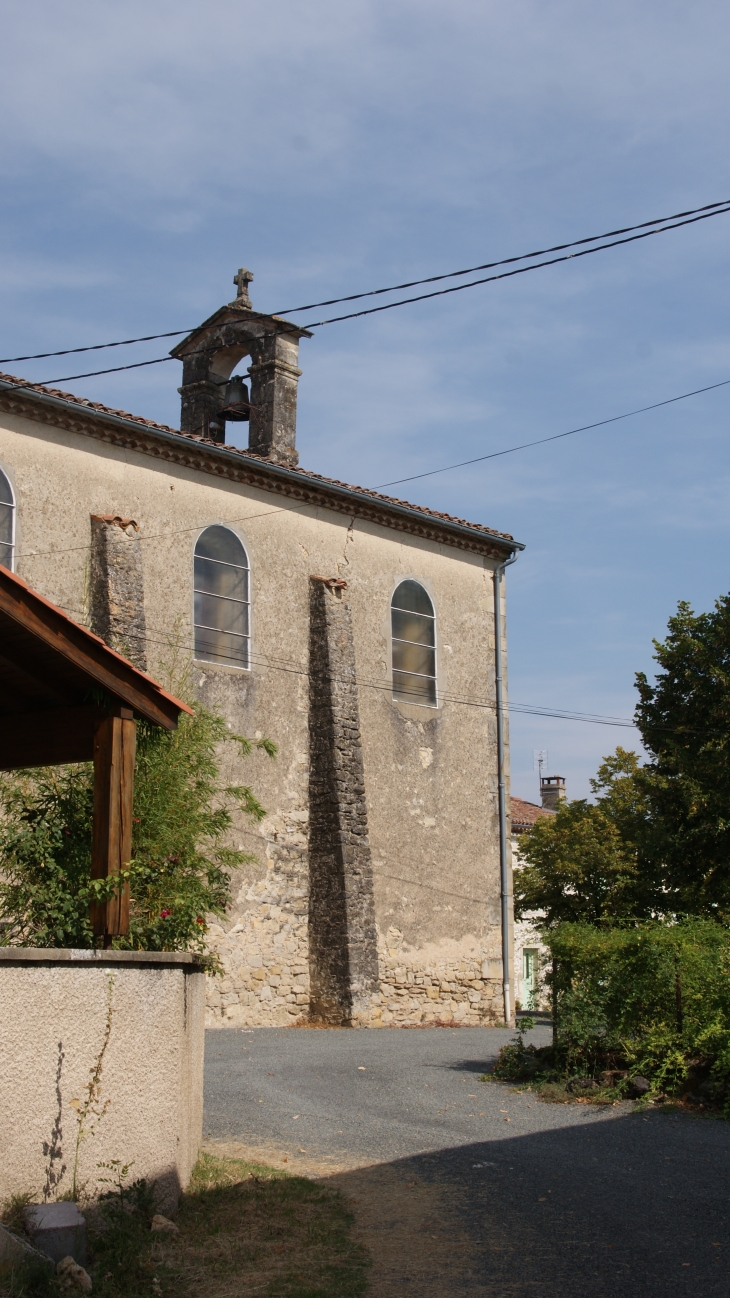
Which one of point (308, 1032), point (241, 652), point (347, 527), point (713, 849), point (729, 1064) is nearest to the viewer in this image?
point (729, 1064)

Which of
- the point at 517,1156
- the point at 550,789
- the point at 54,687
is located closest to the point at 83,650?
the point at 54,687

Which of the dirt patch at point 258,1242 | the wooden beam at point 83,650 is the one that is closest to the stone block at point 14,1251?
the dirt patch at point 258,1242

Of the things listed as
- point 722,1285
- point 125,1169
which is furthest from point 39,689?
point 722,1285

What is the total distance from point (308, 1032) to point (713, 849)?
9468 millimetres

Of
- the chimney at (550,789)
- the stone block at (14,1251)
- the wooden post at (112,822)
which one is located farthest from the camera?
the chimney at (550,789)

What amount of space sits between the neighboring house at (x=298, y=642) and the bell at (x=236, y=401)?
0.05 m

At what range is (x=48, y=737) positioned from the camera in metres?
6.88

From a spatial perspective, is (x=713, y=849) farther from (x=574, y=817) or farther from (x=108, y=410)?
(x=108, y=410)

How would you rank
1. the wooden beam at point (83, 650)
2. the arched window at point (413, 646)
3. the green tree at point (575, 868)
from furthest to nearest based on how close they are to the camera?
the green tree at point (575, 868)
the arched window at point (413, 646)
the wooden beam at point (83, 650)

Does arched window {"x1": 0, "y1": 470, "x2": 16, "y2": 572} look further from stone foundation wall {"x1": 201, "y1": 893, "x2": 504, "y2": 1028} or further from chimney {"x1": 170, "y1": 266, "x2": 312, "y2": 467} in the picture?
stone foundation wall {"x1": 201, "y1": 893, "x2": 504, "y2": 1028}

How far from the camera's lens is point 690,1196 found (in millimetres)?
6883

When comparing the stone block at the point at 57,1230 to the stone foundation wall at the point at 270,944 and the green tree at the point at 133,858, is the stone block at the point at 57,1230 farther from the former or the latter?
the stone foundation wall at the point at 270,944

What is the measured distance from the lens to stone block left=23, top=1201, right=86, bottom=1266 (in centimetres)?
513

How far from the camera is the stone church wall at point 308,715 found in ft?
52.2
